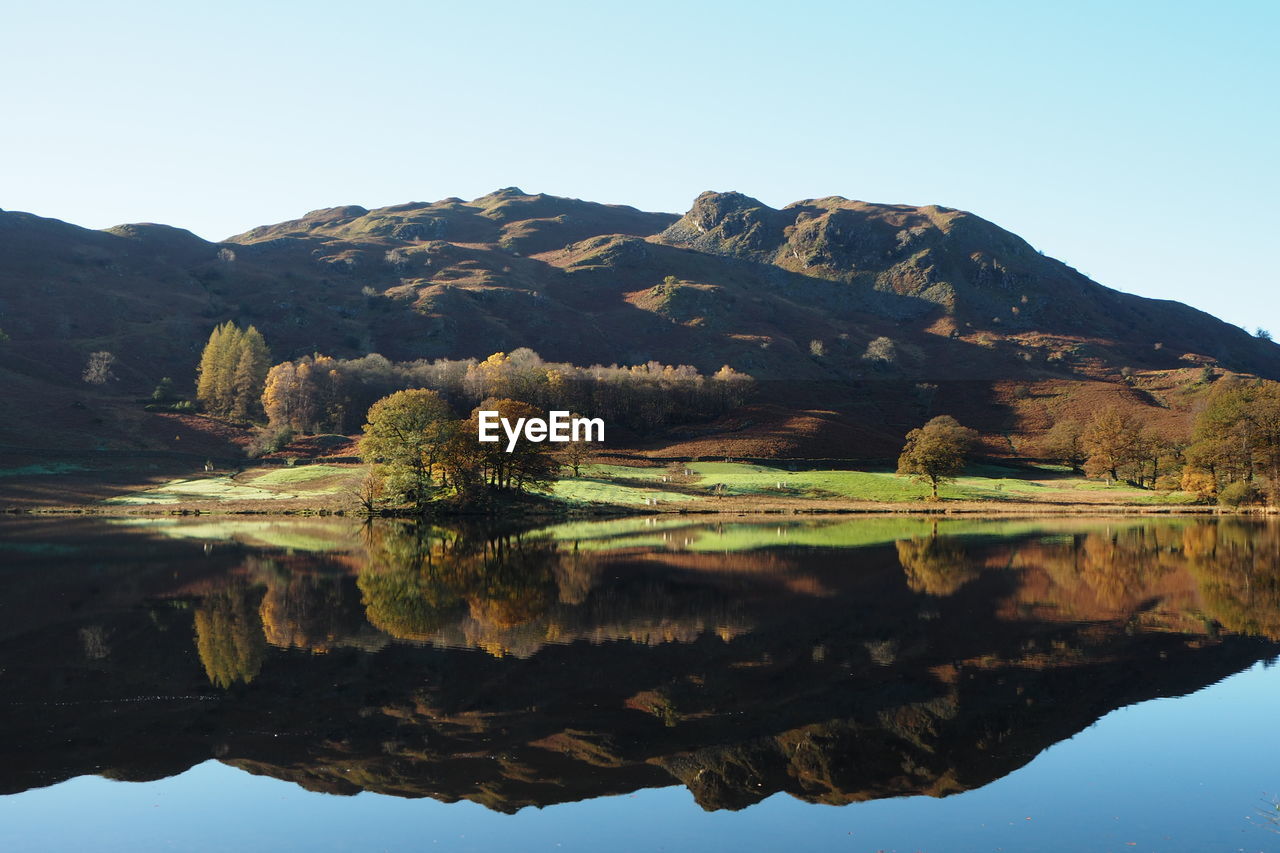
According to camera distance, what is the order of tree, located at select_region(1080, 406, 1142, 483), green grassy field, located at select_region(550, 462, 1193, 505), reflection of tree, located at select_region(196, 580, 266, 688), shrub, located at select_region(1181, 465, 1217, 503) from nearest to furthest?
reflection of tree, located at select_region(196, 580, 266, 688)
shrub, located at select_region(1181, 465, 1217, 503)
green grassy field, located at select_region(550, 462, 1193, 505)
tree, located at select_region(1080, 406, 1142, 483)

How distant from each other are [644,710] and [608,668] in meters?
3.91

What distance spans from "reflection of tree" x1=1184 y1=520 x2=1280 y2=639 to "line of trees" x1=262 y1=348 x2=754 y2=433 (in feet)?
254

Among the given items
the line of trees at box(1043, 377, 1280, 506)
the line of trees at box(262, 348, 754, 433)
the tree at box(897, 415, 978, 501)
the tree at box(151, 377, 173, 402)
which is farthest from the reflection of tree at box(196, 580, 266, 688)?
the tree at box(151, 377, 173, 402)

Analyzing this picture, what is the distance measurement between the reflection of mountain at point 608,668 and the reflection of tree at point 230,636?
16cm

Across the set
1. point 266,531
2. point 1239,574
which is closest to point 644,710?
point 1239,574

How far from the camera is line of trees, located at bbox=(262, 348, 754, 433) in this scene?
117 m

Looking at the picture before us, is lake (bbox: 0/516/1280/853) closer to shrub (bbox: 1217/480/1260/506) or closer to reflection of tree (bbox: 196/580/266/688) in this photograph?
reflection of tree (bbox: 196/580/266/688)

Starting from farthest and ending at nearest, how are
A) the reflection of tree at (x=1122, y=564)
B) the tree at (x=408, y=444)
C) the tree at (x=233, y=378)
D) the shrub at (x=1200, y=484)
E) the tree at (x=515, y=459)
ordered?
the tree at (x=233, y=378)
the shrub at (x=1200, y=484)
the tree at (x=515, y=459)
the tree at (x=408, y=444)
the reflection of tree at (x=1122, y=564)

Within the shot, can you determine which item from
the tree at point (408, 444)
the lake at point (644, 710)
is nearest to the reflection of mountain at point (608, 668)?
the lake at point (644, 710)

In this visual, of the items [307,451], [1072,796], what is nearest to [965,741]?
[1072,796]

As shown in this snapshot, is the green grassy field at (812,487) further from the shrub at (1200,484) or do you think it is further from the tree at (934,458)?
the tree at (934,458)

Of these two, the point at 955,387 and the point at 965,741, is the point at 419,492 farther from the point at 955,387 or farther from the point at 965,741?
the point at 955,387

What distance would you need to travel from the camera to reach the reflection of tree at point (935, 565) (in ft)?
122

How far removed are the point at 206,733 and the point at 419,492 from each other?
2332 inches
